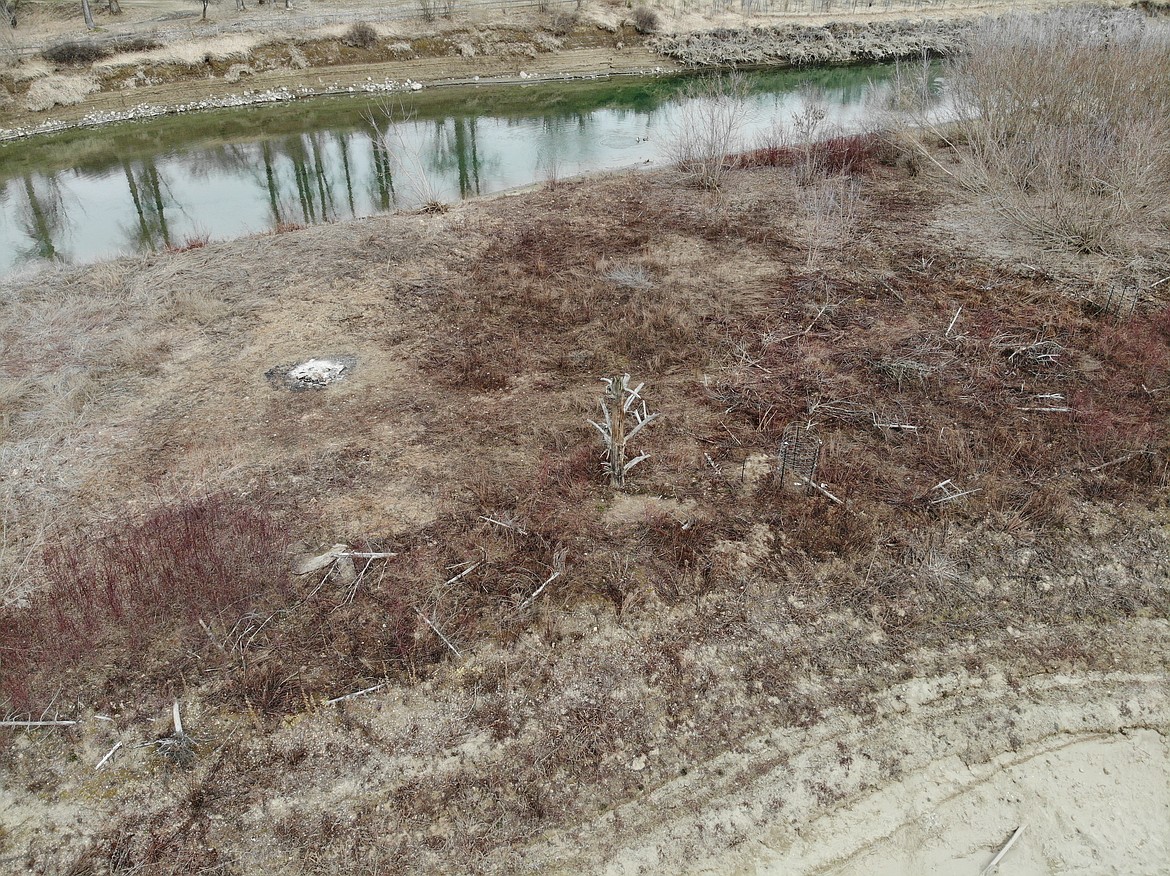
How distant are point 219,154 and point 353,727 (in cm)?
2037

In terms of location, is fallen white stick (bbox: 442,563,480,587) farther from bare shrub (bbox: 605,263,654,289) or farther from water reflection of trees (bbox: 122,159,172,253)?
water reflection of trees (bbox: 122,159,172,253)

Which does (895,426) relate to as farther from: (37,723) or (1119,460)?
(37,723)

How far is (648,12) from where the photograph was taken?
104ft

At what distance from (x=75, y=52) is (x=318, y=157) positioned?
10982 mm

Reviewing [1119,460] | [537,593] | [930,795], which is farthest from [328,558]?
[1119,460]

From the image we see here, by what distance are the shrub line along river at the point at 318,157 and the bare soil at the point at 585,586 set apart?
6.23 meters

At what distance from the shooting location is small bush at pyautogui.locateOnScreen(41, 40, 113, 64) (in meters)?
23.8

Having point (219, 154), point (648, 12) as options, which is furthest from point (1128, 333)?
point (648, 12)

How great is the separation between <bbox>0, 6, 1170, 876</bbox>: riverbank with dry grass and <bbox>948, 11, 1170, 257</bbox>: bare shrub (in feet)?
0.64

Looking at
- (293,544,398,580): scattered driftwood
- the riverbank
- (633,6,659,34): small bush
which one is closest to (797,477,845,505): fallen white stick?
(293,544,398,580): scattered driftwood

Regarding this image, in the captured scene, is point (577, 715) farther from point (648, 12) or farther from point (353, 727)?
point (648, 12)

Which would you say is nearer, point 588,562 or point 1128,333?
point 588,562

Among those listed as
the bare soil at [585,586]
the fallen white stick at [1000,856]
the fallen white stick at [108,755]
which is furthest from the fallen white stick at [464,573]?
the fallen white stick at [1000,856]

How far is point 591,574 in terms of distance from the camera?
561 cm
